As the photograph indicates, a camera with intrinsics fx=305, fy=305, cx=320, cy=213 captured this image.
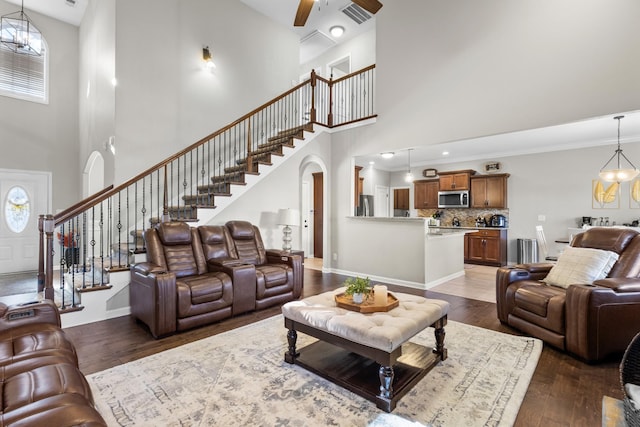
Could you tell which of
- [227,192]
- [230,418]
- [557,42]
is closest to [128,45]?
[227,192]

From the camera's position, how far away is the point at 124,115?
16.3 ft

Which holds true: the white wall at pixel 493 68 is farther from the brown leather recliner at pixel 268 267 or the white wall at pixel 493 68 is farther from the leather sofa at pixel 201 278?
the leather sofa at pixel 201 278

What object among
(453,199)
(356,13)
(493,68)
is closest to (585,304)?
(493,68)

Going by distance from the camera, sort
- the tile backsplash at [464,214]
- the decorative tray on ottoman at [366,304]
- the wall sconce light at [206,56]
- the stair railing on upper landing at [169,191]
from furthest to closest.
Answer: the tile backsplash at [464,214] < the wall sconce light at [206,56] < the stair railing on upper landing at [169,191] < the decorative tray on ottoman at [366,304]

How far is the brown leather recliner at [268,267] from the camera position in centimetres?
405

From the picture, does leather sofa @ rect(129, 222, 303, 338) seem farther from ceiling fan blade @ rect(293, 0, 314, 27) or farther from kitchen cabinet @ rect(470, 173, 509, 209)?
kitchen cabinet @ rect(470, 173, 509, 209)

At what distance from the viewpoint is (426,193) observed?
8.82 m

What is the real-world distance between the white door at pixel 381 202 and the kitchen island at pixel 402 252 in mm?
3190

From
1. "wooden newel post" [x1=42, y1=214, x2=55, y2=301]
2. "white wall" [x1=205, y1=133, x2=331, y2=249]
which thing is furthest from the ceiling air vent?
"wooden newel post" [x1=42, y1=214, x2=55, y2=301]

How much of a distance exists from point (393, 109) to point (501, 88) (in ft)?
5.59

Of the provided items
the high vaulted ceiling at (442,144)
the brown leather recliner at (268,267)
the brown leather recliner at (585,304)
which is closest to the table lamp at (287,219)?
the brown leather recliner at (268,267)

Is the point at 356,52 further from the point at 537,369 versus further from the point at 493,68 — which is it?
the point at 537,369

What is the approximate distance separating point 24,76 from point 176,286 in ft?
22.3

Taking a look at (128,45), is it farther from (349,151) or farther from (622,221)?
(622,221)
